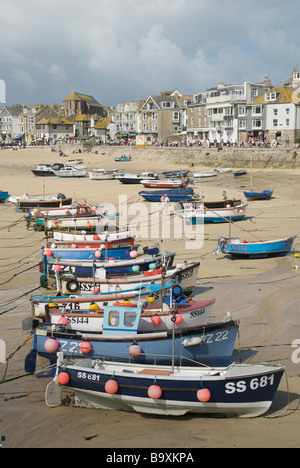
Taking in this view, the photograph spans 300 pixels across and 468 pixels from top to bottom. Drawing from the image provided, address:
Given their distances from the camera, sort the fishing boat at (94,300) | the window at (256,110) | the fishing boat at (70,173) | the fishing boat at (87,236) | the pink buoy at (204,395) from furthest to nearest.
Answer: the window at (256,110) < the fishing boat at (70,173) < the fishing boat at (87,236) < the fishing boat at (94,300) < the pink buoy at (204,395)

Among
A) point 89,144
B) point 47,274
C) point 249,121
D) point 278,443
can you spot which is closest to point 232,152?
point 249,121

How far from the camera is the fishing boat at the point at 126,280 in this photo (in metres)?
15.9

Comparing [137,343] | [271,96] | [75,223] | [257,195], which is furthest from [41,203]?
[271,96]

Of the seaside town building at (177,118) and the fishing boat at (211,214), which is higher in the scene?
the seaside town building at (177,118)

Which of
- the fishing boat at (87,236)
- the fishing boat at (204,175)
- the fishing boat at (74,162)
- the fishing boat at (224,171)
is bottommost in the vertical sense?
the fishing boat at (87,236)

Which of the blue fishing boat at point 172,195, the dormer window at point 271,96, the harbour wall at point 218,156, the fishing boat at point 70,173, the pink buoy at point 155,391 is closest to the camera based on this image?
the pink buoy at point 155,391

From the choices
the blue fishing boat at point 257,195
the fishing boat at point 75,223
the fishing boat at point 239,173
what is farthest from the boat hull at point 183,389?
the fishing boat at point 239,173

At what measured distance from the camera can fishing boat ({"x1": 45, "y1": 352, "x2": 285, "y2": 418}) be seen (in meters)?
9.71

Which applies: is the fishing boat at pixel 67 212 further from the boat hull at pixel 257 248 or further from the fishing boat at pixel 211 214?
the boat hull at pixel 257 248

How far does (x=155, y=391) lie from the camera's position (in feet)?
32.3

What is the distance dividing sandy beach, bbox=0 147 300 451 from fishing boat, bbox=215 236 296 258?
0.33 m

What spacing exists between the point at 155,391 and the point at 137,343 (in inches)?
72.3

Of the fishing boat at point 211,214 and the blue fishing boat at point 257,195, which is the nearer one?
the fishing boat at point 211,214

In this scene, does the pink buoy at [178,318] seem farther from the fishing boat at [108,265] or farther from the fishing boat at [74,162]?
the fishing boat at [74,162]
